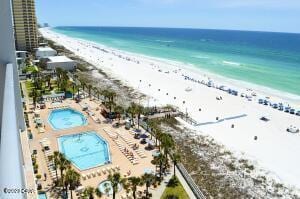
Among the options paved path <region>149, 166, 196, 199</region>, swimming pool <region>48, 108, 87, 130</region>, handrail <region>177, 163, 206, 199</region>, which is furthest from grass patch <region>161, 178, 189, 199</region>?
swimming pool <region>48, 108, 87, 130</region>

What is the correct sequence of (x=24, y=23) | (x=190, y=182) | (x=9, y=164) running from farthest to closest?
1. (x=24, y=23)
2. (x=190, y=182)
3. (x=9, y=164)

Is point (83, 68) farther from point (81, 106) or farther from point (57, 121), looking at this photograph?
point (57, 121)

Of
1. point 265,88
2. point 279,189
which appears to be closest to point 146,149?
point 279,189

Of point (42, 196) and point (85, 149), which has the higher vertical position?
point (42, 196)

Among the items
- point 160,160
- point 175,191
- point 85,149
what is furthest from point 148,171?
point 85,149

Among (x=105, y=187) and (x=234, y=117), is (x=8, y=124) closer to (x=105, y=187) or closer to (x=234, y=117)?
(x=105, y=187)
